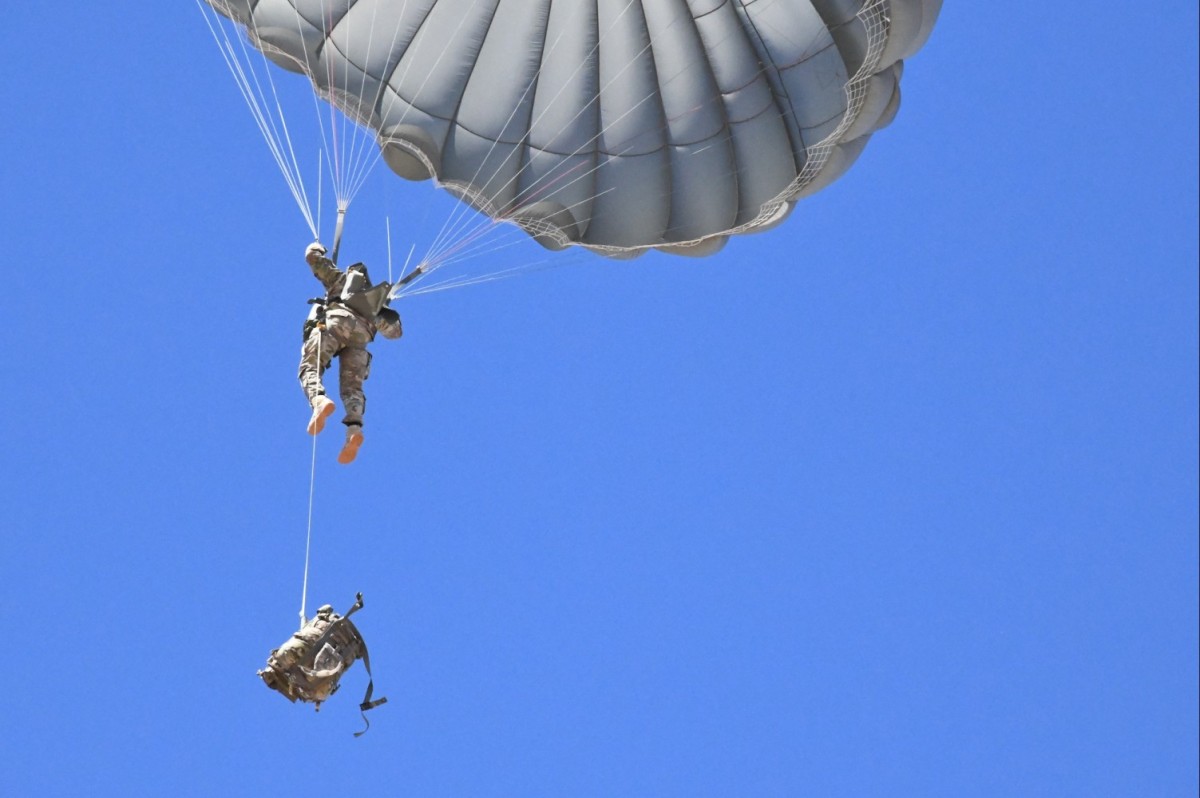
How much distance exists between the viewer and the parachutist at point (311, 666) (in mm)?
12055

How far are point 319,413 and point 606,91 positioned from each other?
357 centimetres

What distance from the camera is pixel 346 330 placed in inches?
525

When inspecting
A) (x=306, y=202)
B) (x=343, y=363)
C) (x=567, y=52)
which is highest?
(x=567, y=52)

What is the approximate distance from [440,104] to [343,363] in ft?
7.17

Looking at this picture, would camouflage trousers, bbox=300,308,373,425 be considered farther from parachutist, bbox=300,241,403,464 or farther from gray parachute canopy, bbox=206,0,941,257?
gray parachute canopy, bbox=206,0,941,257

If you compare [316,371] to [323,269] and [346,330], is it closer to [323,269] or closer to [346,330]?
[346,330]

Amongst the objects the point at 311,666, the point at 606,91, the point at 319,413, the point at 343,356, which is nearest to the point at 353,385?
the point at 343,356

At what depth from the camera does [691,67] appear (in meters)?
14.5

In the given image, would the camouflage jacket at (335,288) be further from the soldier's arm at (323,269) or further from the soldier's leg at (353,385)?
the soldier's leg at (353,385)

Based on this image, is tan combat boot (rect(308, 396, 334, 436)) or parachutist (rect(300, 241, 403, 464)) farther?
parachutist (rect(300, 241, 403, 464))

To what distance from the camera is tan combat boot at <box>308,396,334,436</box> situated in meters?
12.7

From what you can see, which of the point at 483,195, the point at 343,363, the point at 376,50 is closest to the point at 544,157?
the point at 483,195

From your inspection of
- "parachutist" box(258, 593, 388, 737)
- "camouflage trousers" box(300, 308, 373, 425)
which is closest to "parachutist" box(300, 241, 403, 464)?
"camouflage trousers" box(300, 308, 373, 425)

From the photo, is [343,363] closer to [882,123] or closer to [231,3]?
[231,3]
